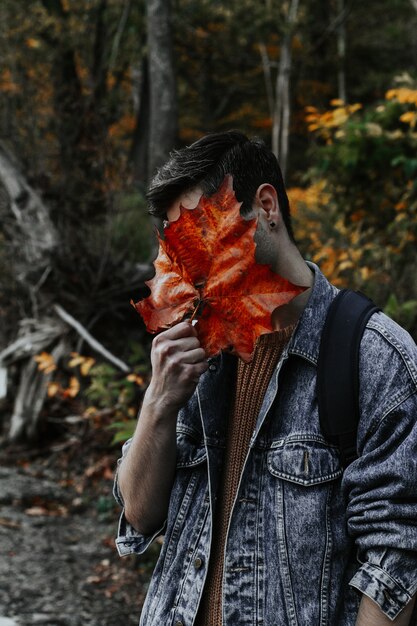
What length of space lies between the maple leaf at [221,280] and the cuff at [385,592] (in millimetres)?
566

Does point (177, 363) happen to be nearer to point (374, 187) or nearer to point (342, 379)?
point (342, 379)

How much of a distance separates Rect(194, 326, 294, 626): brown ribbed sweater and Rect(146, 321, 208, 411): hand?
0.23 metres

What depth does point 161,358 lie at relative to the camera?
170 centimetres

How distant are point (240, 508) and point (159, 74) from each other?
7665mm

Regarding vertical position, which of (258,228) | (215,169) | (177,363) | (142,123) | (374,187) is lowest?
(177,363)

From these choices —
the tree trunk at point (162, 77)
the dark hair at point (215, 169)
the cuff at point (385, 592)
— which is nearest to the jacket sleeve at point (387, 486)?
the cuff at point (385, 592)

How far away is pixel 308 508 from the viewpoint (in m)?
1.63

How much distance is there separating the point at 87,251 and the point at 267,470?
639cm

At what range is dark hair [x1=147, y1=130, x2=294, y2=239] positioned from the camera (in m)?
1.79

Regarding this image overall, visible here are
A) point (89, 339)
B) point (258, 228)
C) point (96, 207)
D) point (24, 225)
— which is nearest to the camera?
point (258, 228)

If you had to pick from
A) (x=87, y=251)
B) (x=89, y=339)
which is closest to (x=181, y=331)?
(x=89, y=339)

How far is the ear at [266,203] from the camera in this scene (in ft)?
5.88

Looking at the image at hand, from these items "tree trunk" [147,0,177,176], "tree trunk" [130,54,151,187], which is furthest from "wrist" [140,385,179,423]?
"tree trunk" [130,54,151,187]

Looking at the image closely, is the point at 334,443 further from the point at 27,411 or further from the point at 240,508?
the point at 27,411
